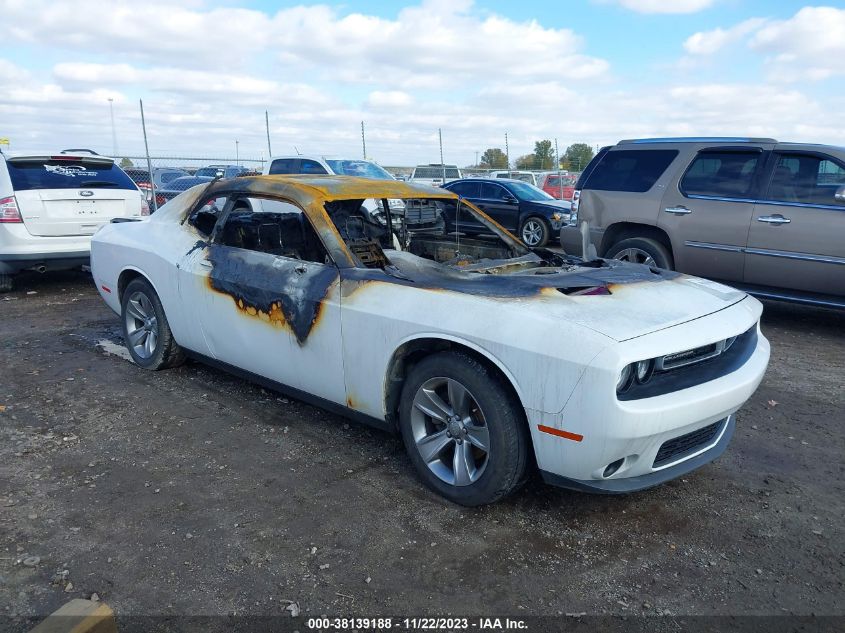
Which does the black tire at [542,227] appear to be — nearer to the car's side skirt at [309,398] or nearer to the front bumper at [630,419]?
the car's side skirt at [309,398]

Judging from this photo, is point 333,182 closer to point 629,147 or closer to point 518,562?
point 518,562

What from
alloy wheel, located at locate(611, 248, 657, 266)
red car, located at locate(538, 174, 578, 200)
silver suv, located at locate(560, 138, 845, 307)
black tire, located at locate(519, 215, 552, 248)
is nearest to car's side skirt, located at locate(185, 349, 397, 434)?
silver suv, located at locate(560, 138, 845, 307)

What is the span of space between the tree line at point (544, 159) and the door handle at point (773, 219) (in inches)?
884

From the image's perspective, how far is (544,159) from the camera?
32469mm

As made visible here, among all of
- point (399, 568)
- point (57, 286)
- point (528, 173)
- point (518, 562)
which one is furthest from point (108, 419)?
point (528, 173)

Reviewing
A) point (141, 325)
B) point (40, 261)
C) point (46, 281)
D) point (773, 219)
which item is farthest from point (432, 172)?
point (141, 325)

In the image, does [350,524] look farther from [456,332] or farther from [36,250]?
[36,250]

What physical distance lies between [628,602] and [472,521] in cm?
80

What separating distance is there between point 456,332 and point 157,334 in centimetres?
294

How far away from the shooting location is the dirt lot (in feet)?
8.66

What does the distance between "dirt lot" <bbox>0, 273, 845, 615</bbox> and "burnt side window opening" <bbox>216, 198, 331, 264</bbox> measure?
1.07 m

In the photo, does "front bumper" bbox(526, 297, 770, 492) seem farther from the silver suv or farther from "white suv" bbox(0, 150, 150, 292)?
"white suv" bbox(0, 150, 150, 292)

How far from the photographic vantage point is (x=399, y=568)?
280 cm

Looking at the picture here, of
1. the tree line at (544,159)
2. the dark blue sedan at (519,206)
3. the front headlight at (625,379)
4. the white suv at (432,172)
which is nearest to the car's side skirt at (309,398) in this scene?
the front headlight at (625,379)
